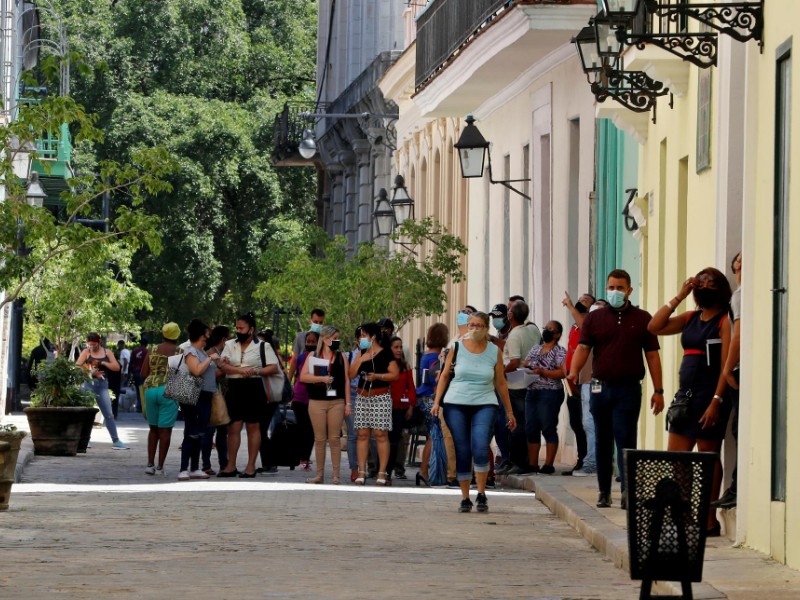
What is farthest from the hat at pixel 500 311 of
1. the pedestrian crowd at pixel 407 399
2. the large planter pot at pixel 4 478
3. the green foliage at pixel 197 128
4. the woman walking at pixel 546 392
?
the green foliage at pixel 197 128

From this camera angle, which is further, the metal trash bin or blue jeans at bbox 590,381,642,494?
blue jeans at bbox 590,381,642,494

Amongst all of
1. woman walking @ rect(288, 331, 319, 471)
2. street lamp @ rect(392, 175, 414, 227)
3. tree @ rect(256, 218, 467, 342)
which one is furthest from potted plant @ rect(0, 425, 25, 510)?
street lamp @ rect(392, 175, 414, 227)

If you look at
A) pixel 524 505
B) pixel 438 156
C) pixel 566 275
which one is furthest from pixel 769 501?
pixel 438 156

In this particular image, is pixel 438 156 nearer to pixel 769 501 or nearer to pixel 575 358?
pixel 575 358

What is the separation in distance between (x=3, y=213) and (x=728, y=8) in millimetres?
8031

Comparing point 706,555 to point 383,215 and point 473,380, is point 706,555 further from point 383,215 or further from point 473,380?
point 383,215

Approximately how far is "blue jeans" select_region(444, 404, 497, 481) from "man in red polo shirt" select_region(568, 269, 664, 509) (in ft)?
3.62

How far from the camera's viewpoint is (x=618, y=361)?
612 inches

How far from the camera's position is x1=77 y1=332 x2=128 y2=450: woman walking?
27953mm

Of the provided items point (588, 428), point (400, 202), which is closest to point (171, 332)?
point (588, 428)

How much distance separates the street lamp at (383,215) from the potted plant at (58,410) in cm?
991

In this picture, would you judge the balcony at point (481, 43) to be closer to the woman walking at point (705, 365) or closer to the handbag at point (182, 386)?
the handbag at point (182, 386)

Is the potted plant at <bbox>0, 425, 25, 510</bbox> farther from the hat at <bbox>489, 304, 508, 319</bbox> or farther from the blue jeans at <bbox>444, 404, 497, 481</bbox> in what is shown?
the hat at <bbox>489, 304, 508, 319</bbox>

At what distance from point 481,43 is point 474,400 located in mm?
9308
